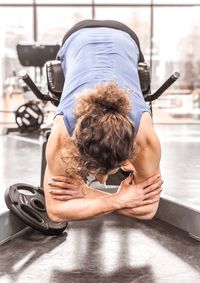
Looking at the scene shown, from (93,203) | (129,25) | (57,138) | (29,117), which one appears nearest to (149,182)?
(93,203)

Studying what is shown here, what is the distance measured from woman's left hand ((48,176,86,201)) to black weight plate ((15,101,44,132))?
183 inches

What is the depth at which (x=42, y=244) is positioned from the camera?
2.56 metres

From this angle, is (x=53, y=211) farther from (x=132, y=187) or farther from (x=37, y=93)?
(x=37, y=93)

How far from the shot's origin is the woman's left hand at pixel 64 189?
6.93ft

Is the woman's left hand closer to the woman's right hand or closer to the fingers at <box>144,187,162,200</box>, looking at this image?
the woman's right hand

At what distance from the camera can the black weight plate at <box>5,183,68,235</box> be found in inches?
103

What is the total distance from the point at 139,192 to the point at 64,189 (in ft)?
1.13

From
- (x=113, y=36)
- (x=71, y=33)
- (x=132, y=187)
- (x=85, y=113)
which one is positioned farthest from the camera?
(x=71, y=33)

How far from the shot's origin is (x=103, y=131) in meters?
1.70

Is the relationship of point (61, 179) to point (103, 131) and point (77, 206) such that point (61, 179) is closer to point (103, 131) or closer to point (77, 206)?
point (77, 206)

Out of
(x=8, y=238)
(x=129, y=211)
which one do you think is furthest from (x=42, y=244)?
(x=129, y=211)

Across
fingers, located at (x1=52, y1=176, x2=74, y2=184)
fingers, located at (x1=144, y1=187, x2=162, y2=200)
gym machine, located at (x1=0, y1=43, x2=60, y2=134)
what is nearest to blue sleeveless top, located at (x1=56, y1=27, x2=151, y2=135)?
fingers, located at (x1=52, y1=176, x2=74, y2=184)

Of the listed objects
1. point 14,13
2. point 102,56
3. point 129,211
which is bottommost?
point 129,211

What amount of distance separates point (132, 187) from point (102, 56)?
0.63 m
